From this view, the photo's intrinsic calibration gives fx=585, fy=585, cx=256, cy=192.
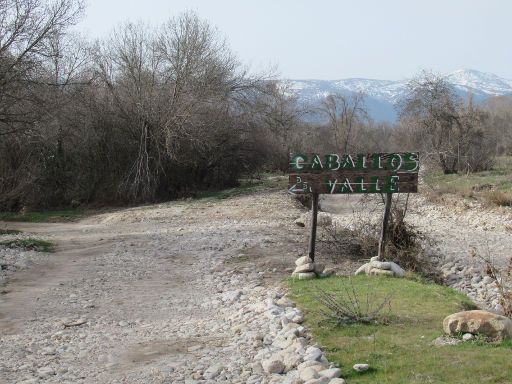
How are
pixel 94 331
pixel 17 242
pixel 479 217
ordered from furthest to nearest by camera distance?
pixel 479 217 < pixel 17 242 < pixel 94 331

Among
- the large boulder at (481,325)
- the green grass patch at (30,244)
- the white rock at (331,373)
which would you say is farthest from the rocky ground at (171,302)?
the large boulder at (481,325)

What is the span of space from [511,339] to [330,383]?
6.67ft

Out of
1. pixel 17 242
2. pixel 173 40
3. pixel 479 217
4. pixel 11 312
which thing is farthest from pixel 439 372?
pixel 173 40

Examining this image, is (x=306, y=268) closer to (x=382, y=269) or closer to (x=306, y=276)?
(x=306, y=276)

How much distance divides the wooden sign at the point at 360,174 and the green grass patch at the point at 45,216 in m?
17.6

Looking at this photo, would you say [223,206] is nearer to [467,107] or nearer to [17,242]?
[17,242]

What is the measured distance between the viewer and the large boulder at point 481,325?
19.0ft

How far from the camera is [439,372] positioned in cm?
500

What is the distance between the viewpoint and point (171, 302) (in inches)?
385

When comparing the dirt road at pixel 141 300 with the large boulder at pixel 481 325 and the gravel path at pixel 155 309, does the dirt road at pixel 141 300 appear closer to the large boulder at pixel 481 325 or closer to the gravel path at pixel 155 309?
the gravel path at pixel 155 309

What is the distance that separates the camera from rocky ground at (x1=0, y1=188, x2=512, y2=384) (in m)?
6.16

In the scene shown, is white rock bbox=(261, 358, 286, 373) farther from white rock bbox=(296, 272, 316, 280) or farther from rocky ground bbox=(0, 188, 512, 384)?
white rock bbox=(296, 272, 316, 280)

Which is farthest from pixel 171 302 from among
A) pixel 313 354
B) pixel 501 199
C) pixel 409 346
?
pixel 501 199

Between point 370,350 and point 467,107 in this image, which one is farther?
point 467,107
